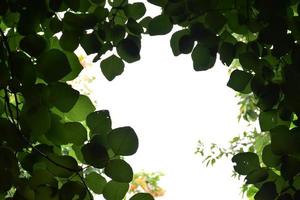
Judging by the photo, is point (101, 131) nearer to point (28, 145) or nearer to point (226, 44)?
point (28, 145)

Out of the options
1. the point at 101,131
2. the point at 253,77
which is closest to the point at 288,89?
the point at 253,77

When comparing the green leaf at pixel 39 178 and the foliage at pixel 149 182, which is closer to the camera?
the green leaf at pixel 39 178

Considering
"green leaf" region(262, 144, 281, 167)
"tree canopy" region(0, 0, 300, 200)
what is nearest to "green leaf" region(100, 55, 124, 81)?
"tree canopy" region(0, 0, 300, 200)

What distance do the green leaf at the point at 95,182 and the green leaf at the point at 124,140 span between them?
5 cm

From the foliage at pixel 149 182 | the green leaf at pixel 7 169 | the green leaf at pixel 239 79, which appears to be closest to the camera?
the green leaf at pixel 7 169

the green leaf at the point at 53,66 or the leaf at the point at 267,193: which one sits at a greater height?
the green leaf at the point at 53,66

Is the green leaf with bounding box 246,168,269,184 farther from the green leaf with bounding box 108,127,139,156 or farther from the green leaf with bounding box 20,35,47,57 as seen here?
the green leaf with bounding box 20,35,47,57

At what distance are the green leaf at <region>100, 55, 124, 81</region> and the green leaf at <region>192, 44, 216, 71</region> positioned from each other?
96 millimetres

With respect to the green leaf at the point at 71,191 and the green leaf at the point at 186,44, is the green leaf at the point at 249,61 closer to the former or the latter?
the green leaf at the point at 186,44

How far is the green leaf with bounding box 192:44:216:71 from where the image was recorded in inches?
20.4

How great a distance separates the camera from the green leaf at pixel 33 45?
0.46 m

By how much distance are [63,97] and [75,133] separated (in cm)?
4

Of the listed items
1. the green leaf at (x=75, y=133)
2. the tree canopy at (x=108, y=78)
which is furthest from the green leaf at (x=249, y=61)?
the green leaf at (x=75, y=133)

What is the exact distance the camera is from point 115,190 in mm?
439
